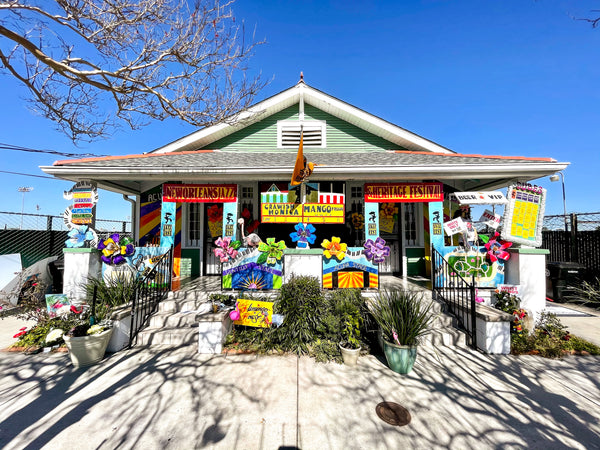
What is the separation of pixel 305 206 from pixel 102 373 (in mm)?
4828

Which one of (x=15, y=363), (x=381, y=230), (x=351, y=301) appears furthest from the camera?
(x=381, y=230)

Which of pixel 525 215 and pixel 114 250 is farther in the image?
pixel 114 250

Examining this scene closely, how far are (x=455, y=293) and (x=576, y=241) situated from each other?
706 cm

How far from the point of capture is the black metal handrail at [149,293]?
452 centimetres

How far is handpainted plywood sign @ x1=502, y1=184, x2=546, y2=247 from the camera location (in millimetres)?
5301

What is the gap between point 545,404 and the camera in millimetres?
2912

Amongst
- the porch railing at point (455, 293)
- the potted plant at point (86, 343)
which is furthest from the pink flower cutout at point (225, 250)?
the porch railing at point (455, 293)

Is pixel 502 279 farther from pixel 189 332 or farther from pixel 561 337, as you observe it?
pixel 189 332

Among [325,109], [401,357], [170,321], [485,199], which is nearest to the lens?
[401,357]

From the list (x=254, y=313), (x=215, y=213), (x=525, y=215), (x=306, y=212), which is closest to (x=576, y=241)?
(x=525, y=215)

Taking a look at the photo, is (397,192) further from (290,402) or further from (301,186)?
(290,402)

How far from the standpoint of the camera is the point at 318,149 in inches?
322

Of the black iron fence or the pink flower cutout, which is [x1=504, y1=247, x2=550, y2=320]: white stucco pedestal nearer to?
the black iron fence

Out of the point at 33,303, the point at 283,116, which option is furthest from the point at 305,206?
the point at 33,303
